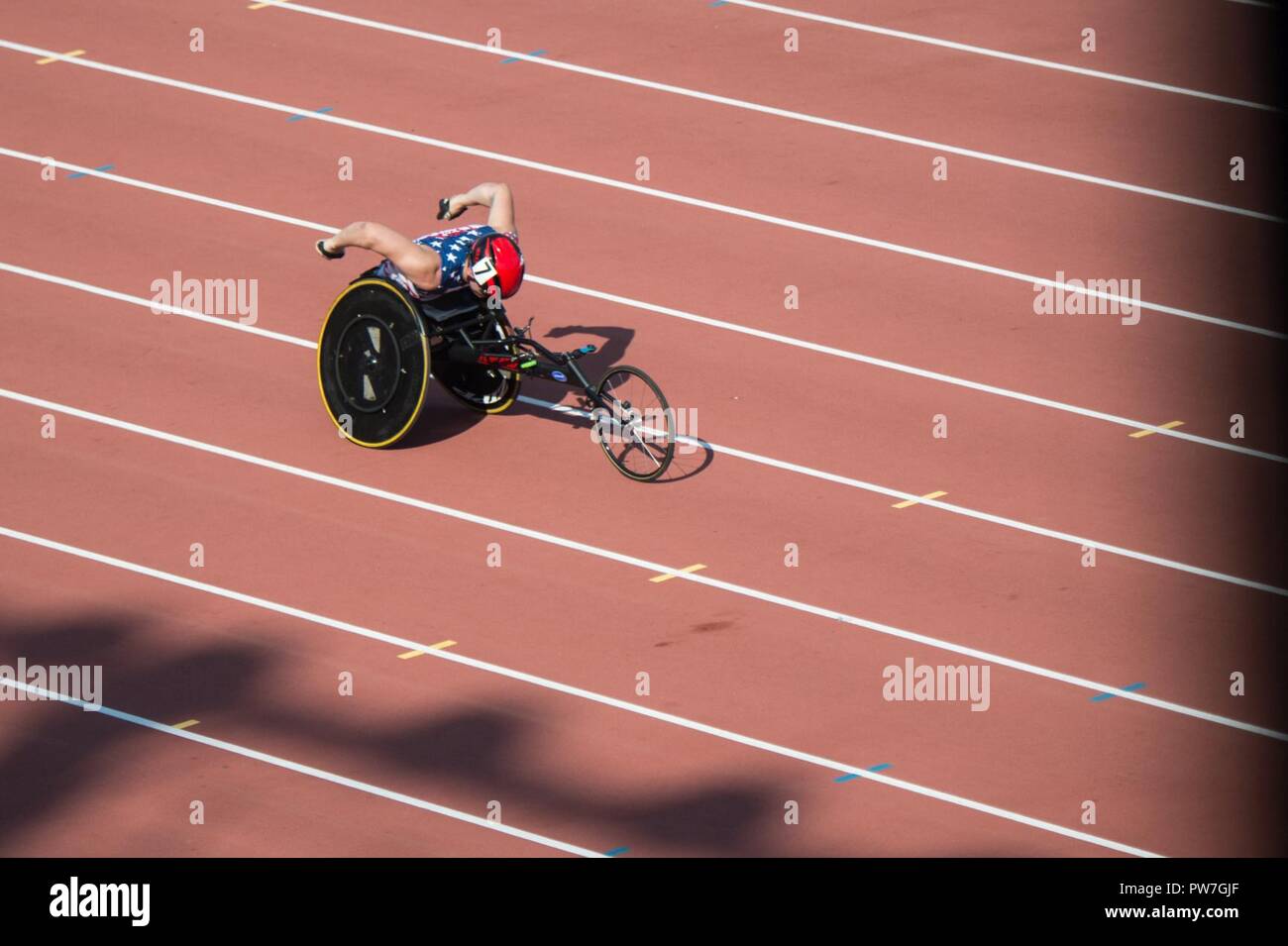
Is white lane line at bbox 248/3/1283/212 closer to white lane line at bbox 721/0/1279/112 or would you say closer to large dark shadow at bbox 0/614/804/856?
white lane line at bbox 721/0/1279/112

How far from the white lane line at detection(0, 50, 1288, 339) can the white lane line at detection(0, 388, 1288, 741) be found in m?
3.75

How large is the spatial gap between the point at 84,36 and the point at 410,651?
11.6m

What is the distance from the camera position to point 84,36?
21906mm

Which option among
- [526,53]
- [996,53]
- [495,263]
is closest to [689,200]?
[526,53]

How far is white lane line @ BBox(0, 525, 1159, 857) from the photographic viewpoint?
11789 mm

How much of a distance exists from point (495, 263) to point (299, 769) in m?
4.71

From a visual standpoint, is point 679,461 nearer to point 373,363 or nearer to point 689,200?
point 373,363

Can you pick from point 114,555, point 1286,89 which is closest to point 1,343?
point 114,555

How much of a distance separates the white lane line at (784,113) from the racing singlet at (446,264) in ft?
19.5

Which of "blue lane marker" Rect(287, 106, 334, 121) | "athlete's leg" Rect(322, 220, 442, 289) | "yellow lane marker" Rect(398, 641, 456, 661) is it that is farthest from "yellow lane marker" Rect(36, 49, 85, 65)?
"yellow lane marker" Rect(398, 641, 456, 661)

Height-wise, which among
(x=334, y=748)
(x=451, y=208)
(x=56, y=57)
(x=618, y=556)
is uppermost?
(x=56, y=57)

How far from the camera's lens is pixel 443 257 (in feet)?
50.1

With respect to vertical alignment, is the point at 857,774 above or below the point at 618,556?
below

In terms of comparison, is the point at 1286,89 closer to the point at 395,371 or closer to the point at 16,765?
the point at 395,371
